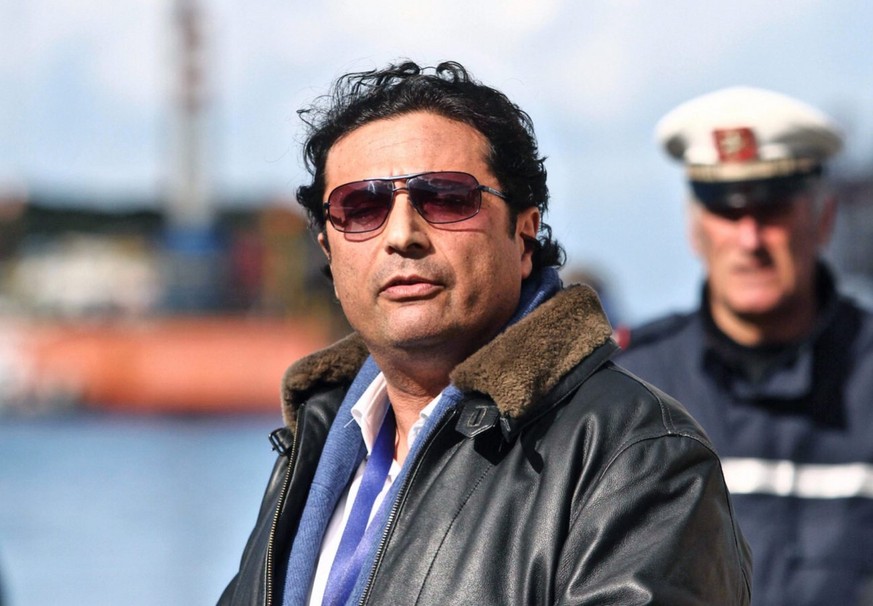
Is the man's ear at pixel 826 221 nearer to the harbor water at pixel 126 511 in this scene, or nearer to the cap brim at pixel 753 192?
the cap brim at pixel 753 192

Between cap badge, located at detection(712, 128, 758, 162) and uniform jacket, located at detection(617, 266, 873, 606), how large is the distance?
353mm

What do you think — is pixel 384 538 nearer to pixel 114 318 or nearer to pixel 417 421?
pixel 417 421

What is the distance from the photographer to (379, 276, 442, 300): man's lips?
6.52 feet

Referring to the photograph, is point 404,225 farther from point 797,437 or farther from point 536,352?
point 797,437

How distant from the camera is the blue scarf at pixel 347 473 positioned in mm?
1926

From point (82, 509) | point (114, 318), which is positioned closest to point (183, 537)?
point (82, 509)

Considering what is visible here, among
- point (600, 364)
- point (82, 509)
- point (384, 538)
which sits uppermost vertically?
point (600, 364)

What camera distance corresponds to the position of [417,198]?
202 cm

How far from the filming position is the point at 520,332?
1918mm

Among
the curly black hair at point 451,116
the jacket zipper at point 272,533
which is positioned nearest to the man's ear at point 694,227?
the curly black hair at point 451,116

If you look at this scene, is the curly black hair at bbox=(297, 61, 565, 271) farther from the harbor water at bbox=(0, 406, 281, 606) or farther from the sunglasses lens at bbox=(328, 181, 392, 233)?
the harbor water at bbox=(0, 406, 281, 606)

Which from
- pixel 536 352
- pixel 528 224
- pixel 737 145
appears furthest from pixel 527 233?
pixel 737 145

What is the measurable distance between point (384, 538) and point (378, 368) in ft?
1.42

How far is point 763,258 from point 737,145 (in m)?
0.31
